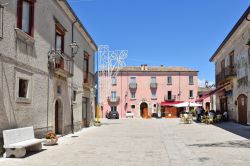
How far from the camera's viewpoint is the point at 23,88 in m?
11.7

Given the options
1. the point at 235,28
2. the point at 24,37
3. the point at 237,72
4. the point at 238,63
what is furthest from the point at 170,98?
the point at 24,37

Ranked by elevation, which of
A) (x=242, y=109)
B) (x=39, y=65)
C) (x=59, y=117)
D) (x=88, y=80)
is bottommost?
(x=59, y=117)

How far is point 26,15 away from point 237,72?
17916mm

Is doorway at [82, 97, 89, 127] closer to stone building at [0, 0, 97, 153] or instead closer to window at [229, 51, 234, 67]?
stone building at [0, 0, 97, 153]

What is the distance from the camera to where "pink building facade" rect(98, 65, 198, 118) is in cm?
5838

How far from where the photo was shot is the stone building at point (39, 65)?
10.2 m

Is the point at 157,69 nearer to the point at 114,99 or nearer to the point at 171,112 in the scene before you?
the point at 171,112

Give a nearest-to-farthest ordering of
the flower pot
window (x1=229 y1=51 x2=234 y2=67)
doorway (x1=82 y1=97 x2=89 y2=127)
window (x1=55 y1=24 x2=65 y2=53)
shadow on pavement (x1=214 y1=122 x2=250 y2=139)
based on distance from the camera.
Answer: the flower pot
window (x1=55 y1=24 x2=65 y2=53)
shadow on pavement (x1=214 y1=122 x2=250 y2=139)
doorway (x1=82 y1=97 x2=89 y2=127)
window (x1=229 y1=51 x2=234 y2=67)

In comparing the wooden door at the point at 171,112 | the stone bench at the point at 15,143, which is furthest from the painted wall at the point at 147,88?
the stone bench at the point at 15,143

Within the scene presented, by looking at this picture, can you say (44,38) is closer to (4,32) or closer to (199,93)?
(4,32)

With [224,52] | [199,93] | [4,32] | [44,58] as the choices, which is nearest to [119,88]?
[199,93]

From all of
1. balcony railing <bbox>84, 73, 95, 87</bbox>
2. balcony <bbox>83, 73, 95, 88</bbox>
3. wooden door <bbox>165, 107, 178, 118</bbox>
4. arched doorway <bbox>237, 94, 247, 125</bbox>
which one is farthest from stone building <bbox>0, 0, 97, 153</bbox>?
wooden door <bbox>165, 107, 178, 118</bbox>

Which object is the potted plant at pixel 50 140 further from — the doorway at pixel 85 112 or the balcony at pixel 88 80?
the doorway at pixel 85 112

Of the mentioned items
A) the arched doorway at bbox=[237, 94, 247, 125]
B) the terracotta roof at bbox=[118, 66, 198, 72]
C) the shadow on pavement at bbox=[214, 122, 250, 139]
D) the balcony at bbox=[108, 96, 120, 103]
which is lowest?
the shadow on pavement at bbox=[214, 122, 250, 139]
